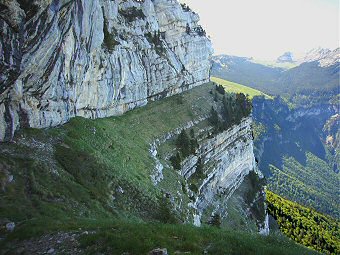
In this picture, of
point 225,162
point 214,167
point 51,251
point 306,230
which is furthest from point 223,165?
point 51,251

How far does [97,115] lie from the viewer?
66.8 m

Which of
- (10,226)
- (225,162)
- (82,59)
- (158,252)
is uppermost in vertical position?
(82,59)

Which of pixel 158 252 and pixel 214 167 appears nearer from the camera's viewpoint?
pixel 158 252

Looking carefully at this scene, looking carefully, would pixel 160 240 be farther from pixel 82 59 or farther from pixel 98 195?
pixel 82 59

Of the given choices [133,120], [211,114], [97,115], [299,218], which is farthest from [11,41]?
[299,218]

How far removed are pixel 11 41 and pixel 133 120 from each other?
42.6 metres

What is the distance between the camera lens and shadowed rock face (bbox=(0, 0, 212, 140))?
1471 inches

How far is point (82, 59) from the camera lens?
56125mm

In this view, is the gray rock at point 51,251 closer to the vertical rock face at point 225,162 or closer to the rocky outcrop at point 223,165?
the rocky outcrop at point 223,165

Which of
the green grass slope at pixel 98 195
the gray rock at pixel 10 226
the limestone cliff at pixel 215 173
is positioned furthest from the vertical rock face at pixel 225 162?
the gray rock at pixel 10 226

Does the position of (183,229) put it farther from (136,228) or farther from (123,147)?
(123,147)

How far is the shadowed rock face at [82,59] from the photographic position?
37.4 meters

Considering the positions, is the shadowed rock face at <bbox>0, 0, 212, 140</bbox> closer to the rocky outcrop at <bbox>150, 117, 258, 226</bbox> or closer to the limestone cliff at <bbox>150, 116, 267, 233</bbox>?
the limestone cliff at <bbox>150, 116, 267, 233</bbox>

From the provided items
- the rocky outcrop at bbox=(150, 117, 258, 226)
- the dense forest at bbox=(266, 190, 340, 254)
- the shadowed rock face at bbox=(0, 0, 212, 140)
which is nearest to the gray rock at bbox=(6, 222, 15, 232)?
the shadowed rock face at bbox=(0, 0, 212, 140)
